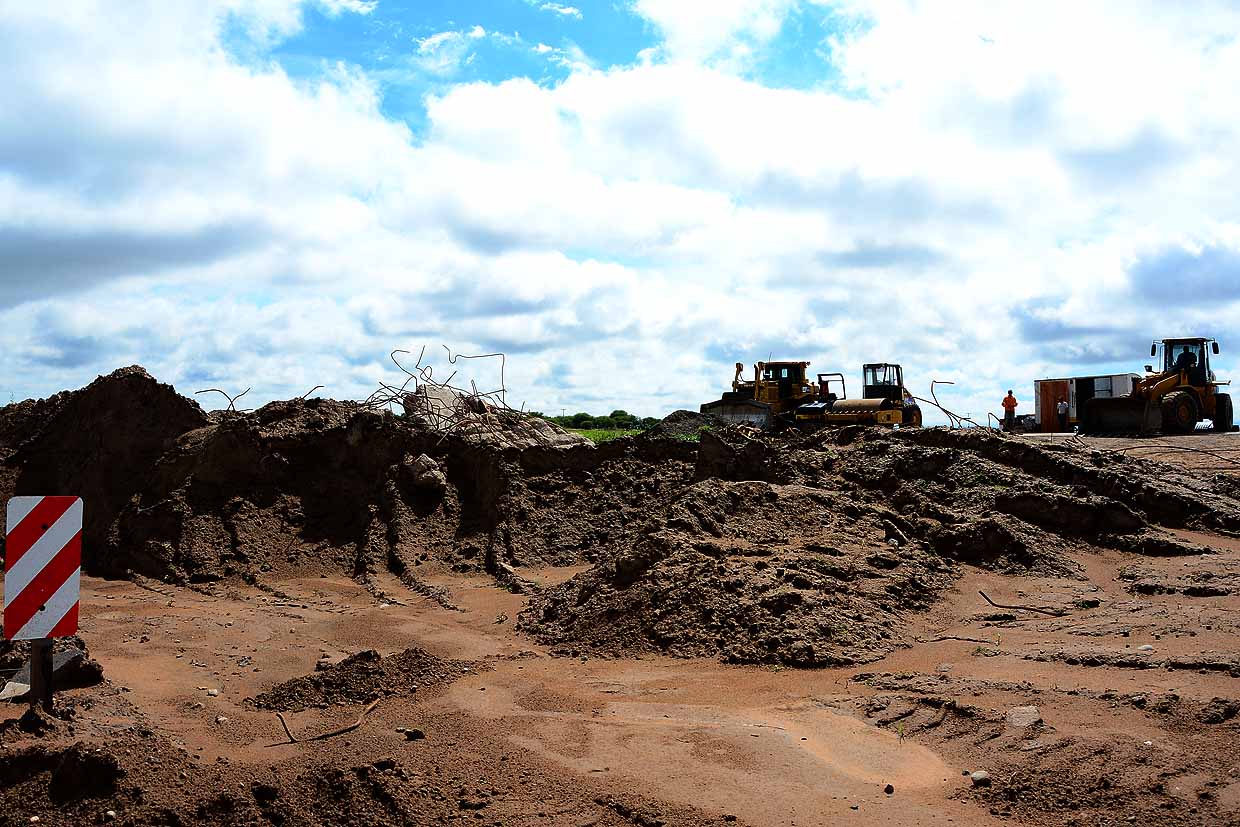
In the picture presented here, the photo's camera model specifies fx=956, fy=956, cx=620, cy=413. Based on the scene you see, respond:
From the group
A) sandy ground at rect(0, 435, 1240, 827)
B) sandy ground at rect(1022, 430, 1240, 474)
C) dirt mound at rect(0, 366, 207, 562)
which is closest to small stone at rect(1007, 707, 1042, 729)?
sandy ground at rect(0, 435, 1240, 827)

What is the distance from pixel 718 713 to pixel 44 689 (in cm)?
401

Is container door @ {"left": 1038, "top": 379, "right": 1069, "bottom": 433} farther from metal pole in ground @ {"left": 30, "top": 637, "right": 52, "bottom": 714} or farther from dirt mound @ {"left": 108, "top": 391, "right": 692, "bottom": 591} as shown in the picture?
metal pole in ground @ {"left": 30, "top": 637, "right": 52, "bottom": 714}

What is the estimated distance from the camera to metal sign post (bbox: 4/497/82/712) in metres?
5.47

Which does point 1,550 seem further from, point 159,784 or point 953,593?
point 953,593

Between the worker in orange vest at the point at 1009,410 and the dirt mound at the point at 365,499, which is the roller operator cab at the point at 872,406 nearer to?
the worker in orange vest at the point at 1009,410

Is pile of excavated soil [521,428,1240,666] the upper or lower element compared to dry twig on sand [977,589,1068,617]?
upper

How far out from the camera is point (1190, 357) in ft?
90.8

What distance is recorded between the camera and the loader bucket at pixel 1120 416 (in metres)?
26.9

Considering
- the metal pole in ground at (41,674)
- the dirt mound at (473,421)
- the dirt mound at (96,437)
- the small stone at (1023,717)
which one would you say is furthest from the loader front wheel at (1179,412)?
the metal pole in ground at (41,674)

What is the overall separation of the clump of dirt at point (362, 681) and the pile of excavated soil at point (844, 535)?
5.35 feet

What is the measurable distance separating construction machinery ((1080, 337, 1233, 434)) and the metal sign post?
90.5ft

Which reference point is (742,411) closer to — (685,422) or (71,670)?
(685,422)

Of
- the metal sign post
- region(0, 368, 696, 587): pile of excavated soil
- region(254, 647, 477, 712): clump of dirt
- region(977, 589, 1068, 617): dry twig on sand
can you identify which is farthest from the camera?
region(0, 368, 696, 587): pile of excavated soil

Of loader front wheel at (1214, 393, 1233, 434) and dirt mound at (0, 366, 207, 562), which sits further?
loader front wheel at (1214, 393, 1233, 434)
